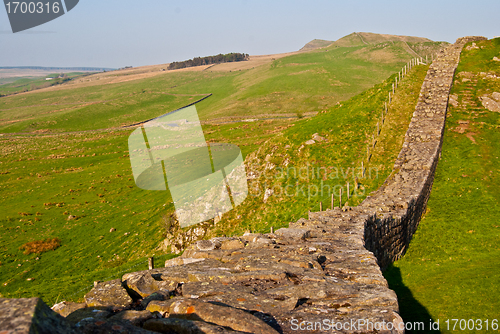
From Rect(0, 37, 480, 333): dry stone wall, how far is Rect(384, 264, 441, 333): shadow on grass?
6.27 feet

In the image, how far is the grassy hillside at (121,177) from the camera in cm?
3050

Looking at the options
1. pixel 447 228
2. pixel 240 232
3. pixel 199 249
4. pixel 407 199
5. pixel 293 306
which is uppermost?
pixel 293 306

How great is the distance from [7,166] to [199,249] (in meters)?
87.5

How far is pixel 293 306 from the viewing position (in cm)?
731

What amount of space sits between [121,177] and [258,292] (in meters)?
59.2

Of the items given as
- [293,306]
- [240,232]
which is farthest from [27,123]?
[293,306]

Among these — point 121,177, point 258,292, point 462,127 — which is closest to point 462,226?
point 462,127

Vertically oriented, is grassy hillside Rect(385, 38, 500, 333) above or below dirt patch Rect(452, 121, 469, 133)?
below

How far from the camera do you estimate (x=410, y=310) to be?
13.1m

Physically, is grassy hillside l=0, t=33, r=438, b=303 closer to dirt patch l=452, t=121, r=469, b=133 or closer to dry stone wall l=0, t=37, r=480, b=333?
dirt patch l=452, t=121, r=469, b=133

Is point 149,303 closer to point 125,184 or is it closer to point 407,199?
point 407,199

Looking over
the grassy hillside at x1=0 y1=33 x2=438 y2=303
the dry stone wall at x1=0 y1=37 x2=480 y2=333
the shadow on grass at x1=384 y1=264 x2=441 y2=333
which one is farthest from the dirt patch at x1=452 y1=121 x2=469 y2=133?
the shadow on grass at x1=384 y1=264 x2=441 y2=333

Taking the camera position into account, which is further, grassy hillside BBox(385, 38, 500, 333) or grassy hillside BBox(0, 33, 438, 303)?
grassy hillside BBox(0, 33, 438, 303)

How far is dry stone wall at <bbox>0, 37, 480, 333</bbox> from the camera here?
5.88 meters
